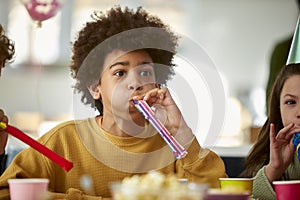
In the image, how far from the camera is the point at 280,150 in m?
1.57

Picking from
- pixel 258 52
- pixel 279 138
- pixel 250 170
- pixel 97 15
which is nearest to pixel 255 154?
pixel 250 170

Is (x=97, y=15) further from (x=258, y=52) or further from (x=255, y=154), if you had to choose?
(x=258, y=52)

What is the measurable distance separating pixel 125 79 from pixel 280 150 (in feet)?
1.32

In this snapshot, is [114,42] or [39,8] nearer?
[114,42]

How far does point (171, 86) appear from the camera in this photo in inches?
64.1

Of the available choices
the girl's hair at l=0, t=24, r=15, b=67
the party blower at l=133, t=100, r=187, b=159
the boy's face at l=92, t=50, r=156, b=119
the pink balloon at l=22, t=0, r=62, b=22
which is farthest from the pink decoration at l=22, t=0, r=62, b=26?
the party blower at l=133, t=100, r=187, b=159

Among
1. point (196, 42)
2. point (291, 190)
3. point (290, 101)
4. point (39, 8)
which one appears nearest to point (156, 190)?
point (291, 190)

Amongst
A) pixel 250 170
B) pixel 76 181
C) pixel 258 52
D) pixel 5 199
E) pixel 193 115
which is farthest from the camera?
pixel 258 52

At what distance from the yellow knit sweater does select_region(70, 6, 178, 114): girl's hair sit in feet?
0.34

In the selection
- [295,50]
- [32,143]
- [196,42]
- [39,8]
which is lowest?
[32,143]

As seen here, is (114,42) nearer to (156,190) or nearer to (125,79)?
(125,79)

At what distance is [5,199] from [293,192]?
1.85ft

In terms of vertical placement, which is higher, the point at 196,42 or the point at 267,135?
the point at 196,42

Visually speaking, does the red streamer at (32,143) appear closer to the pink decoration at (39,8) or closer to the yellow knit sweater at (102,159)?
the yellow knit sweater at (102,159)
